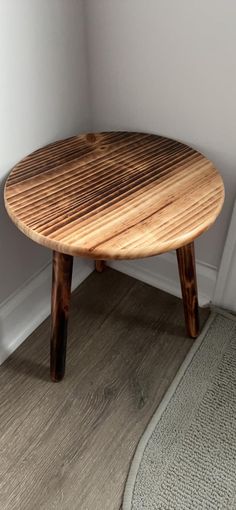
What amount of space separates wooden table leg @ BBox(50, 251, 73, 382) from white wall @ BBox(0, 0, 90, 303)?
195 mm

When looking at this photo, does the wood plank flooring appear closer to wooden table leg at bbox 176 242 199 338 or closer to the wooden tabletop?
wooden table leg at bbox 176 242 199 338

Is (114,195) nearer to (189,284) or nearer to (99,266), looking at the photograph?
(189,284)

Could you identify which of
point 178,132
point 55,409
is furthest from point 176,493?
point 178,132

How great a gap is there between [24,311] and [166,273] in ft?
1.27

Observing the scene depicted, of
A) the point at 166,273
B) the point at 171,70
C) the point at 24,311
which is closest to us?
the point at 171,70

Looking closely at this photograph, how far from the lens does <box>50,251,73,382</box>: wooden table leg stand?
0.73 meters

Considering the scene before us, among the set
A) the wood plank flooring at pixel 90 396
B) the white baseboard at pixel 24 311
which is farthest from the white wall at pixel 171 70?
the white baseboard at pixel 24 311

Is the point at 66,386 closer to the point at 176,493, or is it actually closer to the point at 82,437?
the point at 82,437

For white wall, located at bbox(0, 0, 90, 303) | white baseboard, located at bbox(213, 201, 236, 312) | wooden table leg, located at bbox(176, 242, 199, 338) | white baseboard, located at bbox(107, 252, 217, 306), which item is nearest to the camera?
white wall, located at bbox(0, 0, 90, 303)

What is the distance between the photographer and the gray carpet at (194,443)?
0.78m

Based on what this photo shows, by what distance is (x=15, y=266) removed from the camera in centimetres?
96

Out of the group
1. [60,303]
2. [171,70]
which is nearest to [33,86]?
[171,70]

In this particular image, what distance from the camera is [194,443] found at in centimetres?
85

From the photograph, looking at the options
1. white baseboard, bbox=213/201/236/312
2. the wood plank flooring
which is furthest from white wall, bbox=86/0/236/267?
the wood plank flooring
